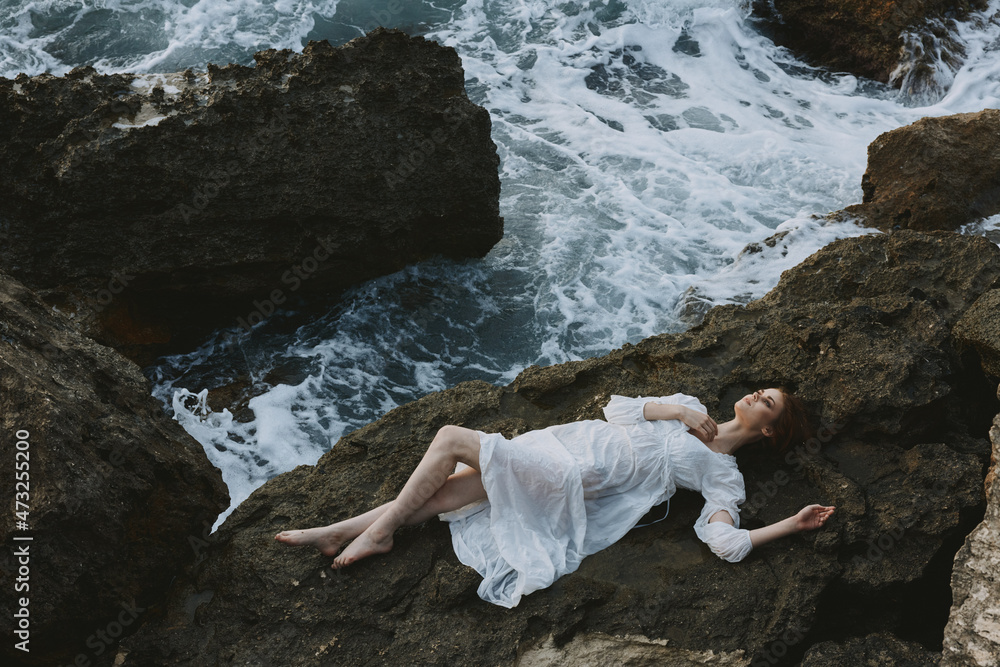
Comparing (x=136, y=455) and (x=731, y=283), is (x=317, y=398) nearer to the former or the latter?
(x=136, y=455)

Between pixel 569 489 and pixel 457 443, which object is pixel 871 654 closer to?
pixel 569 489

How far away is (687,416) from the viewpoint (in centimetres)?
472

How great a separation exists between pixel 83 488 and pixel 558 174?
25.0ft

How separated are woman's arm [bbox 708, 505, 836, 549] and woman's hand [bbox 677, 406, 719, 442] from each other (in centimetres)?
59

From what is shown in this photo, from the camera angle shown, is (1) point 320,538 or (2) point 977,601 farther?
(1) point 320,538

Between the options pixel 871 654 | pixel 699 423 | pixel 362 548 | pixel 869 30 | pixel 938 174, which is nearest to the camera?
pixel 871 654

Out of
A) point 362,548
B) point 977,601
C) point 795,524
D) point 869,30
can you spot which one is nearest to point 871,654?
point 977,601

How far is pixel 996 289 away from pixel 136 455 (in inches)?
201

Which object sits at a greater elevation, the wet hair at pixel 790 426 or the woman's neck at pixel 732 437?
the wet hair at pixel 790 426

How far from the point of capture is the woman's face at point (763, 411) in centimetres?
477

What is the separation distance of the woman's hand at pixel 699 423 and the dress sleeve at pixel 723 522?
21 centimetres

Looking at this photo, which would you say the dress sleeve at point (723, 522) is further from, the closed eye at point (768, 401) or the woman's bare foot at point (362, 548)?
the woman's bare foot at point (362, 548)

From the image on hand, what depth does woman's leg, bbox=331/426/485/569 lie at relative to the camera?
440 centimetres

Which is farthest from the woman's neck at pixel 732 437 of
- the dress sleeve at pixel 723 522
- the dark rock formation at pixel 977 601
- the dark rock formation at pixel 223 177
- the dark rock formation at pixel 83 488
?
the dark rock formation at pixel 223 177
